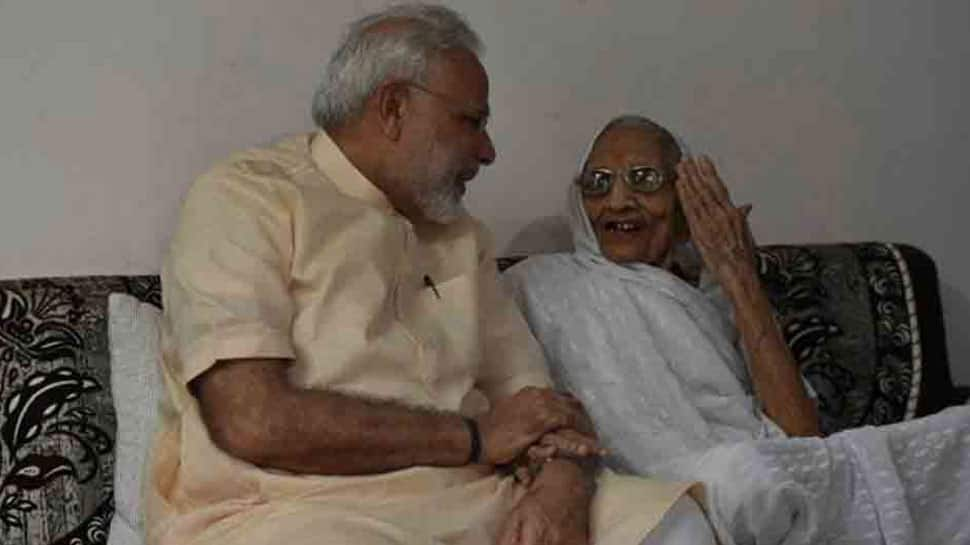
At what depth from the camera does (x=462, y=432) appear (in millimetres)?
1698

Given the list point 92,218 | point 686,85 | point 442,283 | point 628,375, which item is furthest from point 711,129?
point 92,218

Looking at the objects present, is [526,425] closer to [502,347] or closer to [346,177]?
[502,347]

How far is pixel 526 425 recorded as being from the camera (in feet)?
5.69

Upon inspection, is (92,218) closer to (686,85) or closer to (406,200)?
(406,200)

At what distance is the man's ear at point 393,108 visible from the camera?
1822mm

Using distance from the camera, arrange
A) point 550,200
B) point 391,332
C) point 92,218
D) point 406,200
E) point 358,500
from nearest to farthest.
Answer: point 358,500 → point 391,332 → point 406,200 → point 92,218 → point 550,200

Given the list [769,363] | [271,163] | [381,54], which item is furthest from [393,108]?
[769,363]

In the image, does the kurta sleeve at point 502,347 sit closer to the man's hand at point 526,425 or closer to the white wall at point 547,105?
the man's hand at point 526,425

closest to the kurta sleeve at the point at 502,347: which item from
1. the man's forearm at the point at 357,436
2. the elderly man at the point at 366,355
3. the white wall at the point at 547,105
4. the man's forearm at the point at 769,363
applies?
the elderly man at the point at 366,355

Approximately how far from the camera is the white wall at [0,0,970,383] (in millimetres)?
2188

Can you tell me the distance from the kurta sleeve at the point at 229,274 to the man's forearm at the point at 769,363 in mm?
798

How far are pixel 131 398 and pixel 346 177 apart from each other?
420 millimetres

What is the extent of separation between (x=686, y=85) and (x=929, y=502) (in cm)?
96

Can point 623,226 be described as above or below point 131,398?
above
